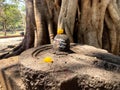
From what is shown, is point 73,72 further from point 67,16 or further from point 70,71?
point 67,16

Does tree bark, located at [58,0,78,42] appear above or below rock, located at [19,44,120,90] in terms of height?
above

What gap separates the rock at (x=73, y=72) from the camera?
5.57ft

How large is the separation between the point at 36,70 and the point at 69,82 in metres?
0.32

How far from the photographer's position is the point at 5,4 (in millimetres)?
16141

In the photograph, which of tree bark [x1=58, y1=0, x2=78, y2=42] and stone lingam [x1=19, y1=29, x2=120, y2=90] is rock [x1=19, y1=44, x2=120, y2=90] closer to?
stone lingam [x1=19, y1=29, x2=120, y2=90]

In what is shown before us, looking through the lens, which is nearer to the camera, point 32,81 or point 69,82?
point 69,82

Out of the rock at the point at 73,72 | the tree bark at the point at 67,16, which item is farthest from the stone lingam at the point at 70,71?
the tree bark at the point at 67,16

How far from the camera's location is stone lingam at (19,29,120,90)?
1710mm

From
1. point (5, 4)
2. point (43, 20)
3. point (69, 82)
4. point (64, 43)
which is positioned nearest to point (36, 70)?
point (69, 82)

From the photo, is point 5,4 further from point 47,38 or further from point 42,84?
point 42,84

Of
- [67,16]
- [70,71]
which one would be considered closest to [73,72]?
[70,71]

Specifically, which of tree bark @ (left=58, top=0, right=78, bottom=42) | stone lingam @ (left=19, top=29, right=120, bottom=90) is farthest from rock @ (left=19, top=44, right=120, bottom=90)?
tree bark @ (left=58, top=0, right=78, bottom=42)

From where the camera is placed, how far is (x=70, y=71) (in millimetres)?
1866

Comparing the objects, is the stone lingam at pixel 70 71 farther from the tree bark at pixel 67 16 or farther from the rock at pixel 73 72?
the tree bark at pixel 67 16
